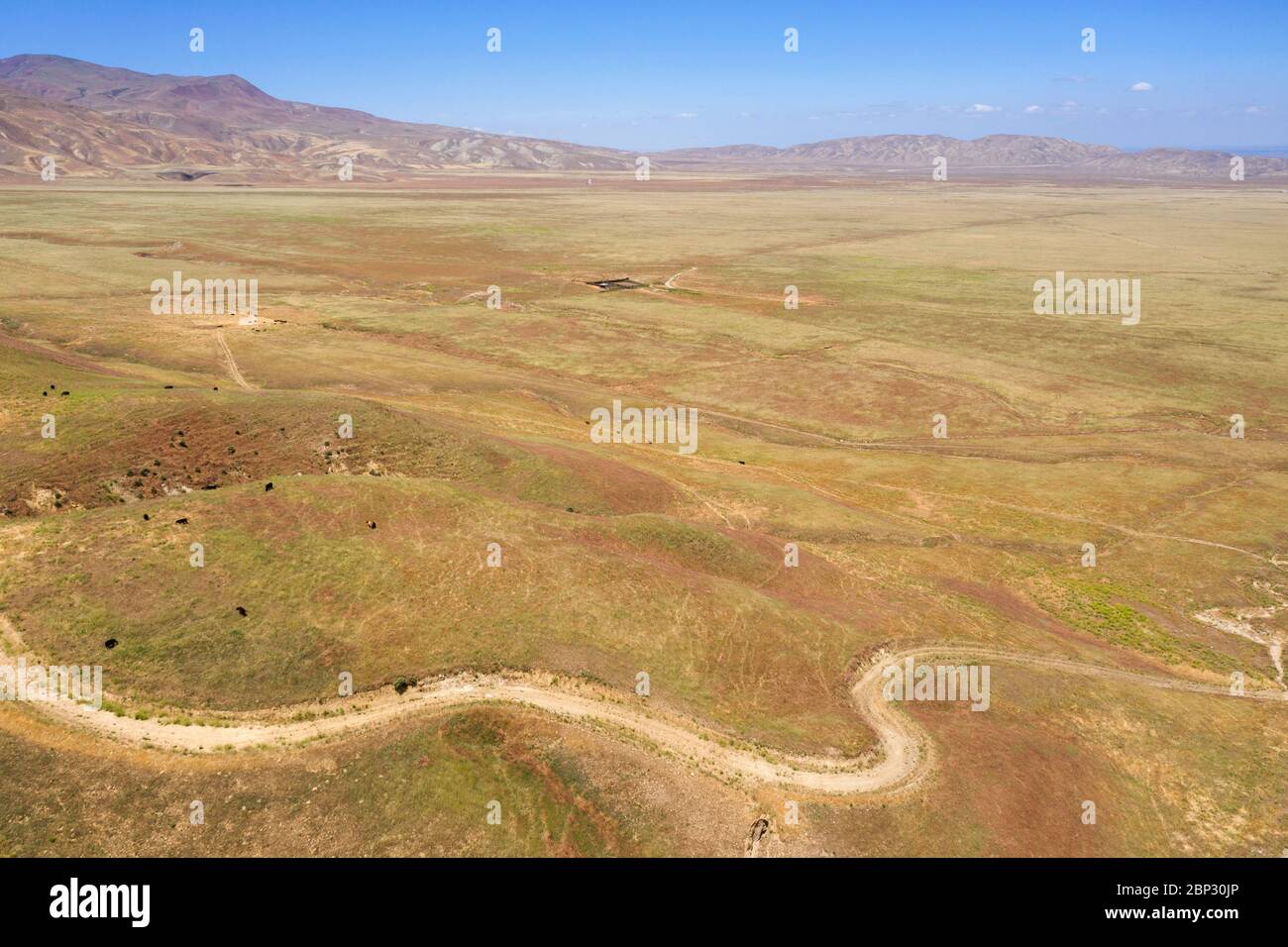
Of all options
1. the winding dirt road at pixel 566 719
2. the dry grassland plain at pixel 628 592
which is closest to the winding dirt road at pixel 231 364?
the dry grassland plain at pixel 628 592

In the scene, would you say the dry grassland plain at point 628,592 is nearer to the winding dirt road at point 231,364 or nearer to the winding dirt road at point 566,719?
the winding dirt road at point 566,719

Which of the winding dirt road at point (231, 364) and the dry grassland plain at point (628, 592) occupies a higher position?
the winding dirt road at point (231, 364)

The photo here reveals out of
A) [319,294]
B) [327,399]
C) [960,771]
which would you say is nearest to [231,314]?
[319,294]

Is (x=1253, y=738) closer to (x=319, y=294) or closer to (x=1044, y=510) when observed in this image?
(x=1044, y=510)

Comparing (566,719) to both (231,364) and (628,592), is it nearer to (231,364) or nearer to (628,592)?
(628,592)

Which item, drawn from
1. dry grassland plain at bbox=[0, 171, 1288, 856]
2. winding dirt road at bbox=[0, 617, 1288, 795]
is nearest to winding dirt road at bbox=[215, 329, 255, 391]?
dry grassland plain at bbox=[0, 171, 1288, 856]

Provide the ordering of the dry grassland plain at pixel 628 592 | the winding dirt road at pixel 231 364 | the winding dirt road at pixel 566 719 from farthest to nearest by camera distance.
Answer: the winding dirt road at pixel 231 364, the winding dirt road at pixel 566 719, the dry grassland plain at pixel 628 592

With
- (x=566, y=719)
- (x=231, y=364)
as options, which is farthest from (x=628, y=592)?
(x=231, y=364)

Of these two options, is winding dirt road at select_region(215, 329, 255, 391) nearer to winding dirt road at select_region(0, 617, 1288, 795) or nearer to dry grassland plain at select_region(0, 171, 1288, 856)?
dry grassland plain at select_region(0, 171, 1288, 856)

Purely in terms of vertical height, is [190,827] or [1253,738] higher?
[190,827]

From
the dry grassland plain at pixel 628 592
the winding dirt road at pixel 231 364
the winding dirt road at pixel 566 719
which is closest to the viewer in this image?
the dry grassland plain at pixel 628 592
